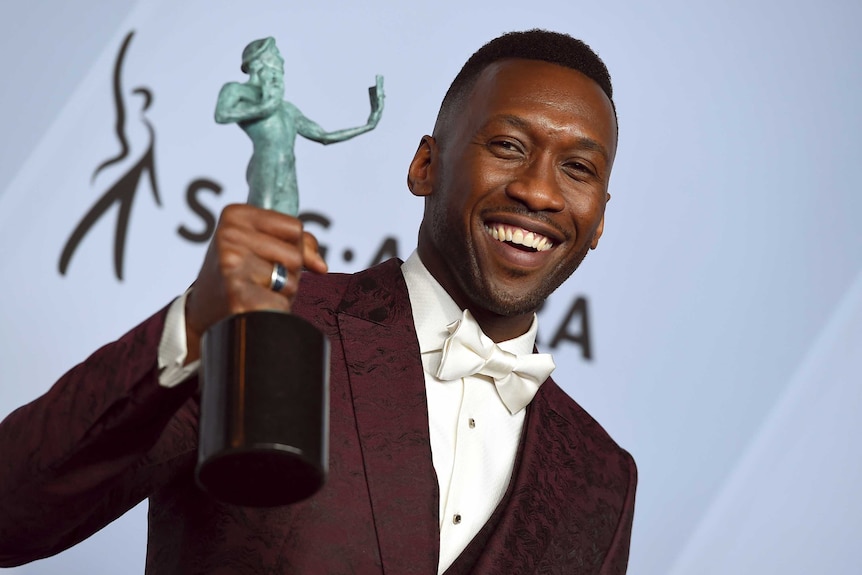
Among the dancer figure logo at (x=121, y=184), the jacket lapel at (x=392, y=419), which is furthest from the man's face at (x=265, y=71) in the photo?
the dancer figure logo at (x=121, y=184)

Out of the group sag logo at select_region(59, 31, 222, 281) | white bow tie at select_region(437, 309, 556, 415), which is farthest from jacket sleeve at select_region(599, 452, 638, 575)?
sag logo at select_region(59, 31, 222, 281)

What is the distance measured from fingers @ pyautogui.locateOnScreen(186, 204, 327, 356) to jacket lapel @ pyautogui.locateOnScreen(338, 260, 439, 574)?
0.50 m

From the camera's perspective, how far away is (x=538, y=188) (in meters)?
1.84

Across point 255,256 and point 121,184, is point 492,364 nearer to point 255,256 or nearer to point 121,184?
point 255,256

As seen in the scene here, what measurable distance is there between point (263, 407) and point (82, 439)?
35cm

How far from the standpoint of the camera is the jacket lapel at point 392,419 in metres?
1.66

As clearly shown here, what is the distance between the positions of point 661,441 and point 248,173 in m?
1.78

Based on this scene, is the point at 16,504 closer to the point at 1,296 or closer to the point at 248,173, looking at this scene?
the point at 248,173

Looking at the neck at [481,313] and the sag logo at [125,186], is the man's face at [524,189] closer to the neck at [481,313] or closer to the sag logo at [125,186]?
the neck at [481,313]

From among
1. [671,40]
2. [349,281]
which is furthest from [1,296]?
[671,40]

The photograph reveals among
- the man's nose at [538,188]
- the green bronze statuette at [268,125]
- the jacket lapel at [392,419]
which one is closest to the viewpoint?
the green bronze statuette at [268,125]

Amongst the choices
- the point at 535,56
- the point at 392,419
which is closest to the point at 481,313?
the point at 392,419

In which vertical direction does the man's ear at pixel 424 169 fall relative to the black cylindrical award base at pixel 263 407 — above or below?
above

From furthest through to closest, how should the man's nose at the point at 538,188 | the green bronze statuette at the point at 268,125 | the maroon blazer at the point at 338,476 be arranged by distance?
the man's nose at the point at 538,188, the maroon blazer at the point at 338,476, the green bronze statuette at the point at 268,125
